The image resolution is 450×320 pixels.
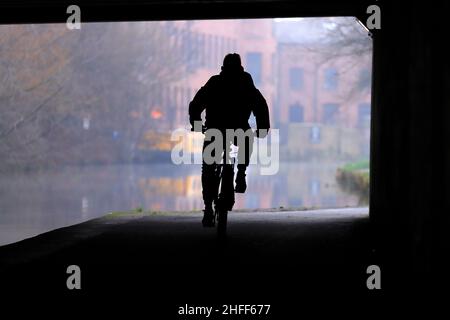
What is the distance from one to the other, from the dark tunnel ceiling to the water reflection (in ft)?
18.5

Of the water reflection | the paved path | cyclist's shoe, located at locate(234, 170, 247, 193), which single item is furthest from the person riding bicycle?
the water reflection

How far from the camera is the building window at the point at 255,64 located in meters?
73.1

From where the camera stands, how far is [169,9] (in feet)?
39.9

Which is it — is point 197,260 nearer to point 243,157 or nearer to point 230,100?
point 243,157

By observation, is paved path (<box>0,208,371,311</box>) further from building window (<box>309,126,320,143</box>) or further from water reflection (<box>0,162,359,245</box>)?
building window (<box>309,126,320,143</box>)

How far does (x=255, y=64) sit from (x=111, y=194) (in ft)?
145

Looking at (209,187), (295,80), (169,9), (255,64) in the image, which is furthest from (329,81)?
(209,187)

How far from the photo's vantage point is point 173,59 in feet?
184

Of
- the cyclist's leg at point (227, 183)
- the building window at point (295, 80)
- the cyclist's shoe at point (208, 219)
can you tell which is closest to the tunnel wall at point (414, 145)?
the cyclist's leg at point (227, 183)

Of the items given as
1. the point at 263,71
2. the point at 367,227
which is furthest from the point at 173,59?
the point at 367,227

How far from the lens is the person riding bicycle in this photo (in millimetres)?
7547

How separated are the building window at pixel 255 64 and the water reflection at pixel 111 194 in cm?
2654

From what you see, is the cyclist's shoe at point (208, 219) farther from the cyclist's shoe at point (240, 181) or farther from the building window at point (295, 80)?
the building window at point (295, 80)
